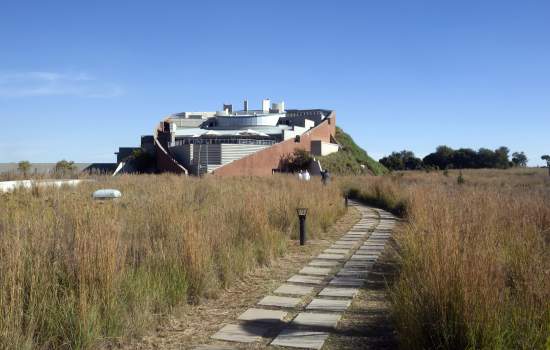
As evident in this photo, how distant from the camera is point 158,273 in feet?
16.5

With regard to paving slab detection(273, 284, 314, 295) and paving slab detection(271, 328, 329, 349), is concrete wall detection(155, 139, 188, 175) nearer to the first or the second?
paving slab detection(273, 284, 314, 295)

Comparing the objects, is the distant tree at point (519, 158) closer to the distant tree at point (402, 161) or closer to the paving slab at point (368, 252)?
the distant tree at point (402, 161)

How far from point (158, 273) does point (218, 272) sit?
1.03 metres

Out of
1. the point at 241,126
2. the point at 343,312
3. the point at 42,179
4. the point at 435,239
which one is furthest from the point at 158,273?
the point at 241,126

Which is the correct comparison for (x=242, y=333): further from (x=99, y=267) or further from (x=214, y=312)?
(x=99, y=267)

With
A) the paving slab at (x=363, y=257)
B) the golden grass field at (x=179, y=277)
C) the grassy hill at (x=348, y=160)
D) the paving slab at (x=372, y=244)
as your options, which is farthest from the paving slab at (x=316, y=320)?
the grassy hill at (x=348, y=160)

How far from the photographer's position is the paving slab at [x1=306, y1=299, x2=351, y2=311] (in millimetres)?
4926

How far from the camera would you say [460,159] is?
252 ft

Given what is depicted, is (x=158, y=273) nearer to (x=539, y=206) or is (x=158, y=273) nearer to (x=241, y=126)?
(x=539, y=206)

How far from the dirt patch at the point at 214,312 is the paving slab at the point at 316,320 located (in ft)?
1.91

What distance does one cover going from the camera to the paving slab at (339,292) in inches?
214

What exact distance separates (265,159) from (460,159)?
124 feet

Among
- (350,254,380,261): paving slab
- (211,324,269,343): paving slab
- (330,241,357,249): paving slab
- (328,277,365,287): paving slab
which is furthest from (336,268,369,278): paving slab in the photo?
(211,324,269,343): paving slab

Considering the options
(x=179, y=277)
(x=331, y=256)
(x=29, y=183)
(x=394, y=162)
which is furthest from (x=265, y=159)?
(x=179, y=277)
